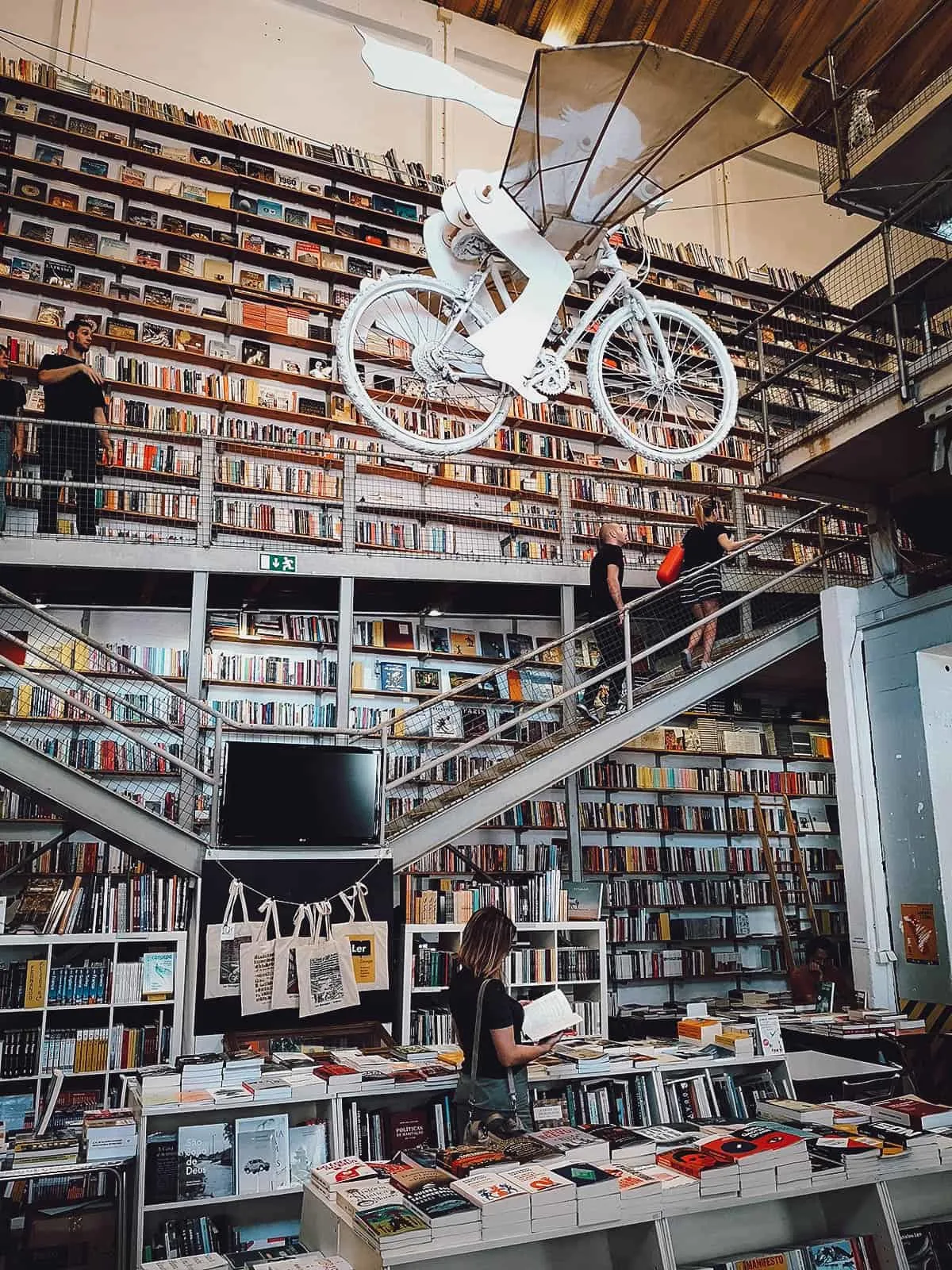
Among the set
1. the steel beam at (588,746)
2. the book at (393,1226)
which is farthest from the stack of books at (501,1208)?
the steel beam at (588,746)

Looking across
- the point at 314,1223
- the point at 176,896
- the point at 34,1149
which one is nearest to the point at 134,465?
the point at 176,896

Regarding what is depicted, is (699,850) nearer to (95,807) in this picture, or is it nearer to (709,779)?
(709,779)

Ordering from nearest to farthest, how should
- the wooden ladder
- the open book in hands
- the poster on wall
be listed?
the open book in hands → the poster on wall → the wooden ladder

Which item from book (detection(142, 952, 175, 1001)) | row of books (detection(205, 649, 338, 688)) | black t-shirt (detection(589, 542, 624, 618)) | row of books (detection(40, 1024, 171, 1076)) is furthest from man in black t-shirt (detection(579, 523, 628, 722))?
row of books (detection(40, 1024, 171, 1076))

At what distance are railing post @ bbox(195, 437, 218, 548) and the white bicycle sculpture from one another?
5.57 feet

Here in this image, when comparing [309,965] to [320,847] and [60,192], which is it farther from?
[60,192]

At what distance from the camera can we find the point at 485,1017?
2.93 meters

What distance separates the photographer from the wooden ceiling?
383 inches

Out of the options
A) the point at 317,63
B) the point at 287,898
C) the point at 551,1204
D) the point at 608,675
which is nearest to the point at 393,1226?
the point at 551,1204

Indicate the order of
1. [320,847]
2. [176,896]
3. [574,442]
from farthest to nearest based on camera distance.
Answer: [574,442] < [176,896] < [320,847]

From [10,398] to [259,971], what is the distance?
368 cm

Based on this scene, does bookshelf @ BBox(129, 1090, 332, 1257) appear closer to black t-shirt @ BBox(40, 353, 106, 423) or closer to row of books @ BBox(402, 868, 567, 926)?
row of books @ BBox(402, 868, 567, 926)

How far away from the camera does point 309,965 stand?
4.98 metres

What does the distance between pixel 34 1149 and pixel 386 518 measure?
549 cm
